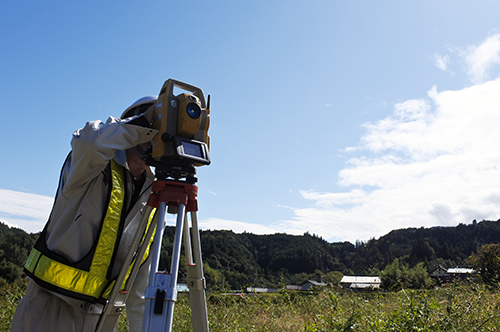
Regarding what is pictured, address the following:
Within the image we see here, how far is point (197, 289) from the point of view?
1.56m

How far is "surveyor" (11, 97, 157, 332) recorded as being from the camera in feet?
4.74

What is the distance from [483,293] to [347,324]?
1.56 metres

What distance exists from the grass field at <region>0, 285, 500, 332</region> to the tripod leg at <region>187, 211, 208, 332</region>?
1.59 m

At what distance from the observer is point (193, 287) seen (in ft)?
5.15

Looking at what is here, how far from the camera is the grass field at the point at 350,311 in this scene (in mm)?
2555

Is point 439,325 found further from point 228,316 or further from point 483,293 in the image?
point 228,316

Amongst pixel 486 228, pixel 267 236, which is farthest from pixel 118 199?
pixel 486 228

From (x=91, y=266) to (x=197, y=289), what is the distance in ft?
1.87

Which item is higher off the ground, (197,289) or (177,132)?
(177,132)

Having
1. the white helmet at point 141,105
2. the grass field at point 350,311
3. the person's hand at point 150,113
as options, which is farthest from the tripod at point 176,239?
the grass field at point 350,311

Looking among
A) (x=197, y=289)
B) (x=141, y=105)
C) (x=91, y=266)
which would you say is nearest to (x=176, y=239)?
(x=197, y=289)

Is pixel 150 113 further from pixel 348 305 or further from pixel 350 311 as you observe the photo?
pixel 348 305

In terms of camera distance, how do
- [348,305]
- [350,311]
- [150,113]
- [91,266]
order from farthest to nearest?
1. [348,305]
2. [350,311]
3. [150,113]
4. [91,266]

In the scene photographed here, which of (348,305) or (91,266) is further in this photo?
(348,305)
